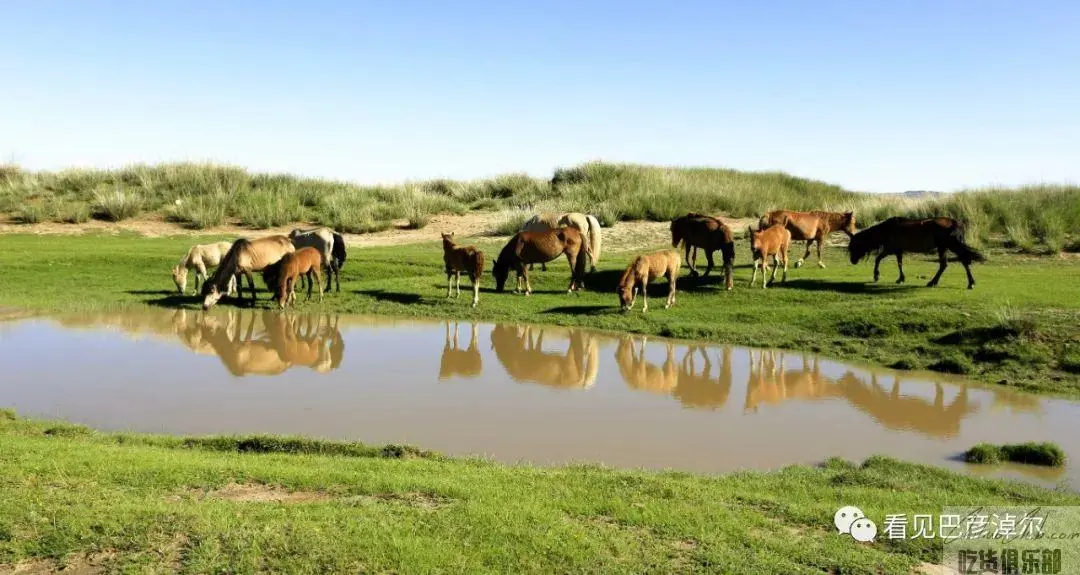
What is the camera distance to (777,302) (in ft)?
57.8

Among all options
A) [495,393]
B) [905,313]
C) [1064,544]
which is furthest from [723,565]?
[905,313]

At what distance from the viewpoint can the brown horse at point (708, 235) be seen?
19094 mm

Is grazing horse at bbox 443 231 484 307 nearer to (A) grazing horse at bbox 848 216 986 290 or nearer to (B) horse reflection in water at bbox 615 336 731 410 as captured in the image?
(B) horse reflection in water at bbox 615 336 731 410

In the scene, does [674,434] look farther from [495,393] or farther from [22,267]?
[22,267]

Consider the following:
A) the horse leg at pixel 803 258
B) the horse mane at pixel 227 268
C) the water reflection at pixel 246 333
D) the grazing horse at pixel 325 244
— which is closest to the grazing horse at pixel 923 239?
the horse leg at pixel 803 258

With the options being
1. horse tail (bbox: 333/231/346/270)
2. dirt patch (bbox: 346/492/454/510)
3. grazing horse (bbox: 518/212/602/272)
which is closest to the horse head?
horse tail (bbox: 333/231/346/270)

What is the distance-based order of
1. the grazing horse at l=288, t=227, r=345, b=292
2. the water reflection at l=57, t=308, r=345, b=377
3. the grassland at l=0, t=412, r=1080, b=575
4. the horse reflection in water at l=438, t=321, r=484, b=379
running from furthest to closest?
the grazing horse at l=288, t=227, r=345, b=292 → the water reflection at l=57, t=308, r=345, b=377 → the horse reflection in water at l=438, t=321, r=484, b=379 → the grassland at l=0, t=412, r=1080, b=575

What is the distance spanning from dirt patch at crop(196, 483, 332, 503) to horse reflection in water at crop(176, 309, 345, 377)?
6.16 meters

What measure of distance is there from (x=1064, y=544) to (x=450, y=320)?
41.7ft

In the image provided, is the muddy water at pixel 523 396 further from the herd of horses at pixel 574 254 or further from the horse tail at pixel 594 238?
the horse tail at pixel 594 238

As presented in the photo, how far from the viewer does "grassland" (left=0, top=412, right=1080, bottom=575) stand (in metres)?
5.66

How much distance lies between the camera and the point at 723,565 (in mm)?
5688

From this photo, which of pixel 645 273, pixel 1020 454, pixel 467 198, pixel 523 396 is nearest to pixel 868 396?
pixel 1020 454

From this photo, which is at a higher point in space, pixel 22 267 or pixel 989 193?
pixel 989 193
